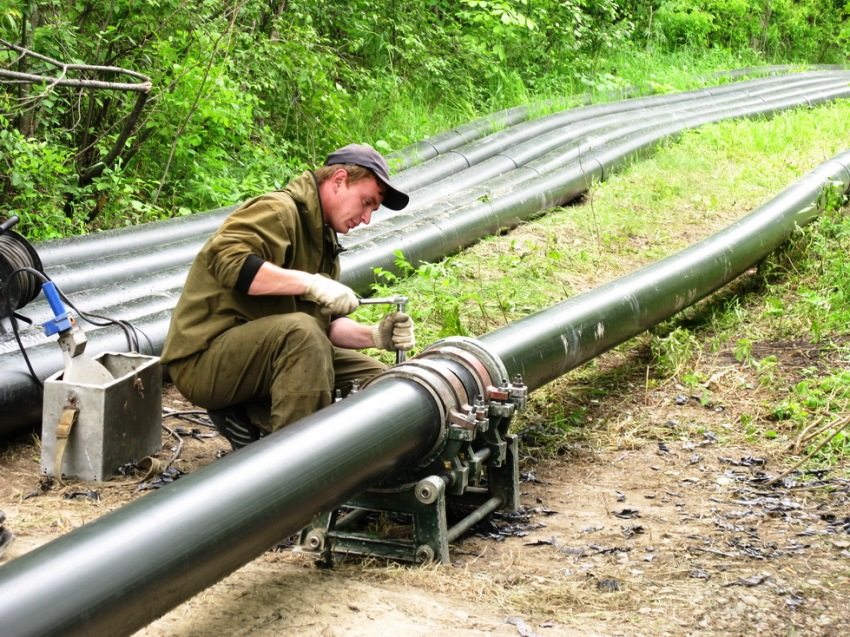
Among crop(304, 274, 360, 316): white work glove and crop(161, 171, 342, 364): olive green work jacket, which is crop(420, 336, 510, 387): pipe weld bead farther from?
crop(161, 171, 342, 364): olive green work jacket

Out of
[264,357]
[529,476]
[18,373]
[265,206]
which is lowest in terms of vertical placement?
[529,476]

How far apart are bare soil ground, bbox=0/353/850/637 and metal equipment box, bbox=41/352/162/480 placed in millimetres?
93

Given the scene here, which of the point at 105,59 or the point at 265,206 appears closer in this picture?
the point at 265,206

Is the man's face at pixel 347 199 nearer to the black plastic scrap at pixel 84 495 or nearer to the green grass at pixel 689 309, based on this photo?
the black plastic scrap at pixel 84 495

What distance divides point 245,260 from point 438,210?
4328mm

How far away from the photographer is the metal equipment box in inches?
160

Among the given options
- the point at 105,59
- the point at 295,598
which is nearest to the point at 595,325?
the point at 295,598

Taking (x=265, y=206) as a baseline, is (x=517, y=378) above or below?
below

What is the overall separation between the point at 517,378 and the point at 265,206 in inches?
45.8

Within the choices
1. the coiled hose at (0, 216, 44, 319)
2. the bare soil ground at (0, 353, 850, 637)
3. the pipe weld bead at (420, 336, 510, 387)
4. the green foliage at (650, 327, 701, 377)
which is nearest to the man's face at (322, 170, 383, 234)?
the pipe weld bead at (420, 336, 510, 387)

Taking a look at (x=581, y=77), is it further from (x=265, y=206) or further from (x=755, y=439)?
(x=265, y=206)

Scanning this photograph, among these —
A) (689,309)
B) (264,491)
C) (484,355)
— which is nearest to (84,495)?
(264,491)

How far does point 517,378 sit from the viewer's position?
4.05 meters

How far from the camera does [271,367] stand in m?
3.75
